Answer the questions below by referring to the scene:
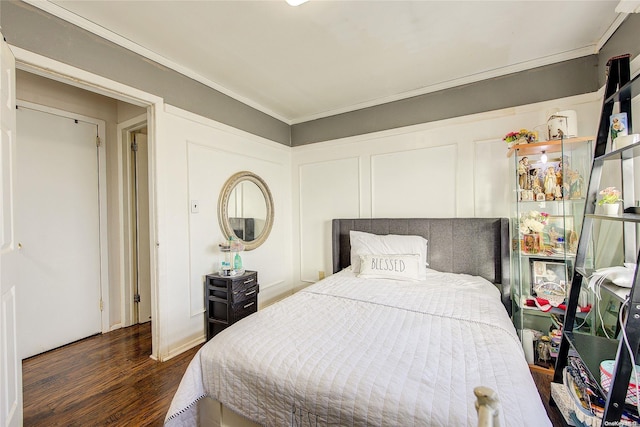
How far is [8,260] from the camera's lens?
139 cm

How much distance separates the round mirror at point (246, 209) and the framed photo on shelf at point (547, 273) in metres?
2.75

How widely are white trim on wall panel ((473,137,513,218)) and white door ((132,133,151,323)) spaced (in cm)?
363

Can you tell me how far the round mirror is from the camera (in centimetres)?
291

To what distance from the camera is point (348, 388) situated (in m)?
1.01

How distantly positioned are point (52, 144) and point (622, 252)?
4.81 m

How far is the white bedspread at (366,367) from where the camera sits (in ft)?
3.07

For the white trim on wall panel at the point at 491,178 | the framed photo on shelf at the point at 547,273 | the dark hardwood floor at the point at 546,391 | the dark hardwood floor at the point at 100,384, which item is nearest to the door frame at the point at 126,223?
Answer: the dark hardwood floor at the point at 100,384

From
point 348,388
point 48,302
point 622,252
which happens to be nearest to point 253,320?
A: point 348,388

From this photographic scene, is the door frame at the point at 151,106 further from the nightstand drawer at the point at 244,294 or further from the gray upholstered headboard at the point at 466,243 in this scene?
the gray upholstered headboard at the point at 466,243

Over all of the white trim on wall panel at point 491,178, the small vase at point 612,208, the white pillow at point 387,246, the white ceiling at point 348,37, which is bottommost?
the white pillow at point 387,246

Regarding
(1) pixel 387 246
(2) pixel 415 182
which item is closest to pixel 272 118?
(2) pixel 415 182

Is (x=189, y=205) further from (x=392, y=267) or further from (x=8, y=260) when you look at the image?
(x=392, y=267)

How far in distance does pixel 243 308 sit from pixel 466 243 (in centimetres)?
229

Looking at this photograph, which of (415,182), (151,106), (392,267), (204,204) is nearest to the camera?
(151,106)
